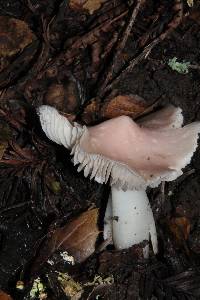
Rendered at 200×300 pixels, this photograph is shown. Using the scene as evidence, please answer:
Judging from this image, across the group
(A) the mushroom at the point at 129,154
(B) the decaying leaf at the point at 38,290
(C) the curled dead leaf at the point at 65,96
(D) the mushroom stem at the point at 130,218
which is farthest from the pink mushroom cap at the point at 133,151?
(C) the curled dead leaf at the point at 65,96

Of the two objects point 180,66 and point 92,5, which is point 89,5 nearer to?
point 92,5

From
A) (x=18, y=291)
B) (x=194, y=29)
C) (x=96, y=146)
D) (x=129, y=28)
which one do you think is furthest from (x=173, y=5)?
(x=18, y=291)

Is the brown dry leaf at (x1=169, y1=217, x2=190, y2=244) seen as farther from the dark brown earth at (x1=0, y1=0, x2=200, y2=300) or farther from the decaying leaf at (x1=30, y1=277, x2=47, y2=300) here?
the decaying leaf at (x1=30, y1=277, x2=47, y2=300)

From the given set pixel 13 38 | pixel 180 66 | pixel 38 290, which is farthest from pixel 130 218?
pixel 13 38

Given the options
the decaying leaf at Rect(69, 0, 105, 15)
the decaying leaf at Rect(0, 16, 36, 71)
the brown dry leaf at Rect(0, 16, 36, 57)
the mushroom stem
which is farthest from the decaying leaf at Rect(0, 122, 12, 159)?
the decaying leaf at Rect(69, 0, 105, 15)

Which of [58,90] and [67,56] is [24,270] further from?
[67,56]

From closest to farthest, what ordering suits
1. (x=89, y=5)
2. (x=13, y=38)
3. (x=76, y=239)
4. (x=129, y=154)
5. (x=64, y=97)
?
1. (x=129, y=154)
2. (x=76, y=239)
3. (x=64, y=97)
4. (x=13, y=38)
5. (x=89, y=5)

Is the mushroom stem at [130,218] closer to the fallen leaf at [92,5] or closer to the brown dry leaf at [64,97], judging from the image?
the brown dry leaf at [64,97]
